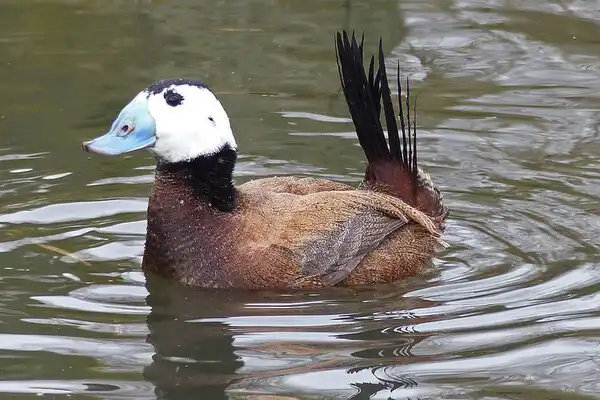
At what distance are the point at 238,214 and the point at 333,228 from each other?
19.5 inches

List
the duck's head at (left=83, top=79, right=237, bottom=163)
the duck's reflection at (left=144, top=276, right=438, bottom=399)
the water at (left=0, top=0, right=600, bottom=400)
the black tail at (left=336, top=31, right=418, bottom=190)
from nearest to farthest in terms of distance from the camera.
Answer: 1. the duck's reflection at (left=144, top=276, right=438, bottom=399)
2. the water at (left=0, top=0, right=600, bottom=400)
3. the duck's head at (left=83, top=79, right=237, bottom=163)
4. the black tail at (left=336, top=31, right=418, bottom=190)

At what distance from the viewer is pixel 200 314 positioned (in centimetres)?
634

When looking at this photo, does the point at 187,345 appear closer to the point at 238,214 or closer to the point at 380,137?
the point at 238,214

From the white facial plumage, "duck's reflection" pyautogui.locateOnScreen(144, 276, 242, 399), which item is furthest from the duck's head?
"duck's reflection" pyautogui.locateOnScreen(144, 276, 242, 399)

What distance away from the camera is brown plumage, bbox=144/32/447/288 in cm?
659

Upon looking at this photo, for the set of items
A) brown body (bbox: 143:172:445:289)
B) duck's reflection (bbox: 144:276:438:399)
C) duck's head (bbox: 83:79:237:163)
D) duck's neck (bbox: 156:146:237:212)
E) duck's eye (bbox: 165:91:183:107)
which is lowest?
duck's reflection (bbox: 144:276:438:399)

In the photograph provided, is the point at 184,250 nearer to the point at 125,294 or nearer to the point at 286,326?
the point at 125,294

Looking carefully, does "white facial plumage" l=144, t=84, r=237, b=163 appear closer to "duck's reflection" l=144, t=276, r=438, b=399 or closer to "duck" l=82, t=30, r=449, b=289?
"duck" l=82, t=30, r=449, b=289

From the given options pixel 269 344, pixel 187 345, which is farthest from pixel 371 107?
pixel 187 345

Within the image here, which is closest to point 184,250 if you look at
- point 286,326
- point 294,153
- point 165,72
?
point 286,326

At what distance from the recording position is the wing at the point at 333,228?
6637 millimetres

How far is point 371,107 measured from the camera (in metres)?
7.09

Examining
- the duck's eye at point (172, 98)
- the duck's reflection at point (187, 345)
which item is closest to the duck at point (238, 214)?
the duck's eye at point (172, 98)

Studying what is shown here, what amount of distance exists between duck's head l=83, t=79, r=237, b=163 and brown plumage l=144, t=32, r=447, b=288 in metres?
0.15
